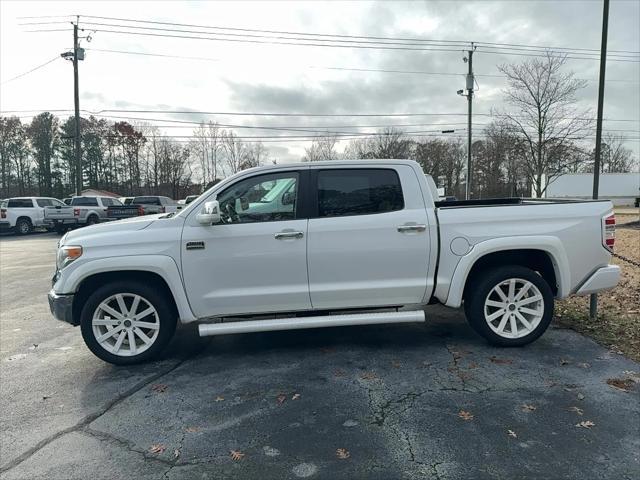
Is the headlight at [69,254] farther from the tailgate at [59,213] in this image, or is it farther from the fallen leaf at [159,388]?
the tailgate at [59,213]

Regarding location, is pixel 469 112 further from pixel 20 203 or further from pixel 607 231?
pixel 20 203

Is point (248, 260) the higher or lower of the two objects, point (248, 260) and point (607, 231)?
the lower

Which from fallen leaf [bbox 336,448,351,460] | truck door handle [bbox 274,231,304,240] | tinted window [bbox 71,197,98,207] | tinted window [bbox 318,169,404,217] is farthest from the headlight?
tinted window [bbox 71,197,98,207]

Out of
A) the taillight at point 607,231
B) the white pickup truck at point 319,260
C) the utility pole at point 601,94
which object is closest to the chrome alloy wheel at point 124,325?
the white pickup truck at point 319,260

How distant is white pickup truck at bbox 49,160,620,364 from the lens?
14.3 feet

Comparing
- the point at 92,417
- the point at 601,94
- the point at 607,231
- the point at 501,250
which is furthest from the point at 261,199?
the point at 601,94

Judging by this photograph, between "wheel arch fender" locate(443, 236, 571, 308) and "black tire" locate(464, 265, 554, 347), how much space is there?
0.59ft

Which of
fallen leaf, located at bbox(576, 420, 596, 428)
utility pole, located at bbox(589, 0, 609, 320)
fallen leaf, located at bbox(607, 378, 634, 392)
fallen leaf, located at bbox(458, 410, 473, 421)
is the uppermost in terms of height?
utility pole, located at bbox(589, 0, 609, 320)

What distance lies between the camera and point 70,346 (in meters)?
5.26

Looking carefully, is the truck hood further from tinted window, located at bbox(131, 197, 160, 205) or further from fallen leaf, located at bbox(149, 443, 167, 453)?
tinted window, located at bbox(131, 197, 160, 205)

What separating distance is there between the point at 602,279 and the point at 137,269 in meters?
4.83

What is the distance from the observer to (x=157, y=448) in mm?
3023

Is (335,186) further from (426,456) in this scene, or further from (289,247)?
(426,456)

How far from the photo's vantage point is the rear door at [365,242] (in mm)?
4438
